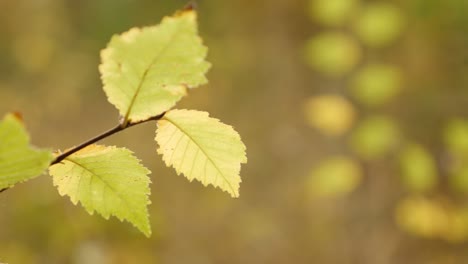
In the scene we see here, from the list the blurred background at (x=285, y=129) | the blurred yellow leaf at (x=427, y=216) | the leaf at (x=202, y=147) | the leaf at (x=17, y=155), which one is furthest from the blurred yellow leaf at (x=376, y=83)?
the leaf at (x=17, y=155)

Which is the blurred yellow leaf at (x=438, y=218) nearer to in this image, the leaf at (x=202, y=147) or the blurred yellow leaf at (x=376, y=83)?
the blurred yellow leaf at (x=376, y=83)

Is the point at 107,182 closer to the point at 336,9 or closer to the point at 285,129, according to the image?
the point at 336,9

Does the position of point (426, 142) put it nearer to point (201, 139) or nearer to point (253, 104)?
point (253, 104)

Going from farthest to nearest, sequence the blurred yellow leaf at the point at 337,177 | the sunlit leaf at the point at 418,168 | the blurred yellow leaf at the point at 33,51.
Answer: the blurred yellow leaf at the point at 33,51 < the blurred yellow leaf at the point at 337,177 < the sunlit leaf at the point at 418,168

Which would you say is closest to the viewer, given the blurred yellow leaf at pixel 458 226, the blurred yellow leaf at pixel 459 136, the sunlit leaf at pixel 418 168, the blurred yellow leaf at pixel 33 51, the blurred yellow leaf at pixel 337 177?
the blurred yellow leaf at pixel 459 136

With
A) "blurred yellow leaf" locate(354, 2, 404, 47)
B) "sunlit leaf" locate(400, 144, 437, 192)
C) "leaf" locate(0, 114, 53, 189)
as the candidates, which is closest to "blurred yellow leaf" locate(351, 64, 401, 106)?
"blurred yellow leaf" locate(354, 2, 404, 47)

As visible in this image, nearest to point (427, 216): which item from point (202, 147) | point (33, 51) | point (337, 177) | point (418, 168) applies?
point (418, 168)
